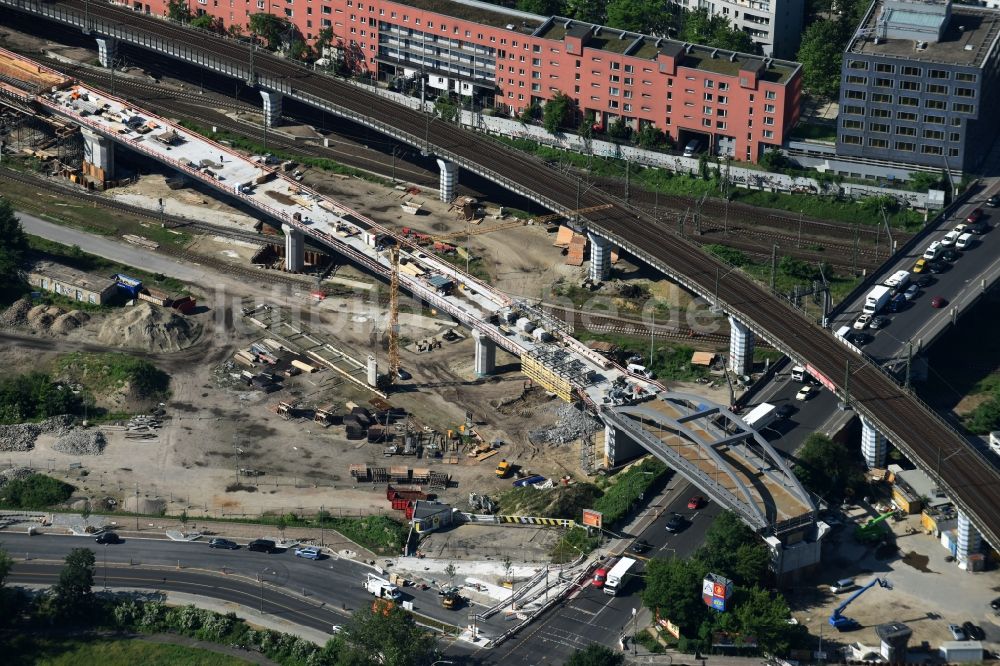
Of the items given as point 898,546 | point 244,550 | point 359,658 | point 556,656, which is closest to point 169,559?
point 244,550

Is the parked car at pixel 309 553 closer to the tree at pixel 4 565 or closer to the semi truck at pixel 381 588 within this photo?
the semi truck at pixel 381 588

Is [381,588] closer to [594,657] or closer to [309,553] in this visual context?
[309,553]

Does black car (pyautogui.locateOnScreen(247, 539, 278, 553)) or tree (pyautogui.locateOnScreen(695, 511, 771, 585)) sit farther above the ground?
tree (pyautogui.locateOnScreen(695, 511, 771, 585))

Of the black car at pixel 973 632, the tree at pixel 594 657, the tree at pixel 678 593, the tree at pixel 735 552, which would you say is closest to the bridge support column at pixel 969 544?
the black car at pixel 973 632

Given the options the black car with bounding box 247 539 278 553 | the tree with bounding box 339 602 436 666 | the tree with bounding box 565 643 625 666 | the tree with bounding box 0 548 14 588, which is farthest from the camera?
the black car with bounding box 247 539 278 553

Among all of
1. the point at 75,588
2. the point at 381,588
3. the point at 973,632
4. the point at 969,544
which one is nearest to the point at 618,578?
the point at 381,588

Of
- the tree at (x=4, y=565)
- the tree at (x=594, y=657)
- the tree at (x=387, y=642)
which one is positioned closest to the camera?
the tree at (x=594, y=657)

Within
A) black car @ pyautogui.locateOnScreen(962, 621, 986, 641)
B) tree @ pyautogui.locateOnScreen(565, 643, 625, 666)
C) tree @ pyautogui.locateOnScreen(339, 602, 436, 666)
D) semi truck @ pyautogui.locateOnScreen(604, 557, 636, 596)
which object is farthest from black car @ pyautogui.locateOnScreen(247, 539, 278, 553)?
black car @ pyautogui.locateOnScreen(962, 621, 986, 641)

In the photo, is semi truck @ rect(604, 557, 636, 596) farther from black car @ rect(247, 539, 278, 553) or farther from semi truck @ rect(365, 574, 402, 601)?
black car @ rect(247, 539, 278, 553)
